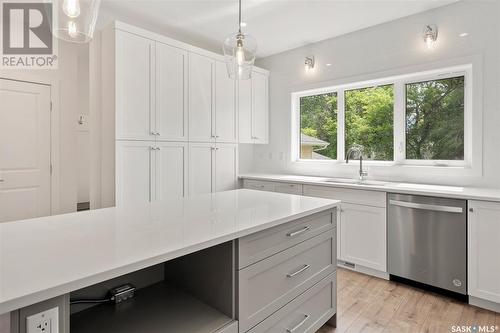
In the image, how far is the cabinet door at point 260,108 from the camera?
4262 mm

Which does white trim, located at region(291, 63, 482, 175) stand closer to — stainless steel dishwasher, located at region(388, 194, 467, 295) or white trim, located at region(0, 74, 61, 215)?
stainless steel dishwasher, located at region(388, 194, 467, 295)

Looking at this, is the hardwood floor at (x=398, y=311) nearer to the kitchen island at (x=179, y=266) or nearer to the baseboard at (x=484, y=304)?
the baseboard at (x=484, y=304)

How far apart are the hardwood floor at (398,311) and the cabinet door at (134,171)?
2.07 metres

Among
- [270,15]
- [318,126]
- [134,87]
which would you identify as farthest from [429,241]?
[134,87]

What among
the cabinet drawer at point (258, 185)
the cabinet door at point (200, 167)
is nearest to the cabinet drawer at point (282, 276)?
the cabinet drawer at point (258, 185)

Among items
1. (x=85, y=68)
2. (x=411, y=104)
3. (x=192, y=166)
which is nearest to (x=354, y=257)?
(x=411, y=104)

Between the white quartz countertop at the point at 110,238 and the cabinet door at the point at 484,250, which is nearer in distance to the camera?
the white quartz countertop at the point at 110,238

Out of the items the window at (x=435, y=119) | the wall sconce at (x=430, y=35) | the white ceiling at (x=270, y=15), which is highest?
the white ceiling at (x=270, y=15)

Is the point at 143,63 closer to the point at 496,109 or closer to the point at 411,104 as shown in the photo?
the point at 411,104

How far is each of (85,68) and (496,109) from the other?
4331mm

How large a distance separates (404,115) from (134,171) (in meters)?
2.98

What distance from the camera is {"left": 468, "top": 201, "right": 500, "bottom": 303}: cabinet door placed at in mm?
2176

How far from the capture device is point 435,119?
10.1ft

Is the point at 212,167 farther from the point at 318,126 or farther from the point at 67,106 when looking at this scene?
the point at 67,106
